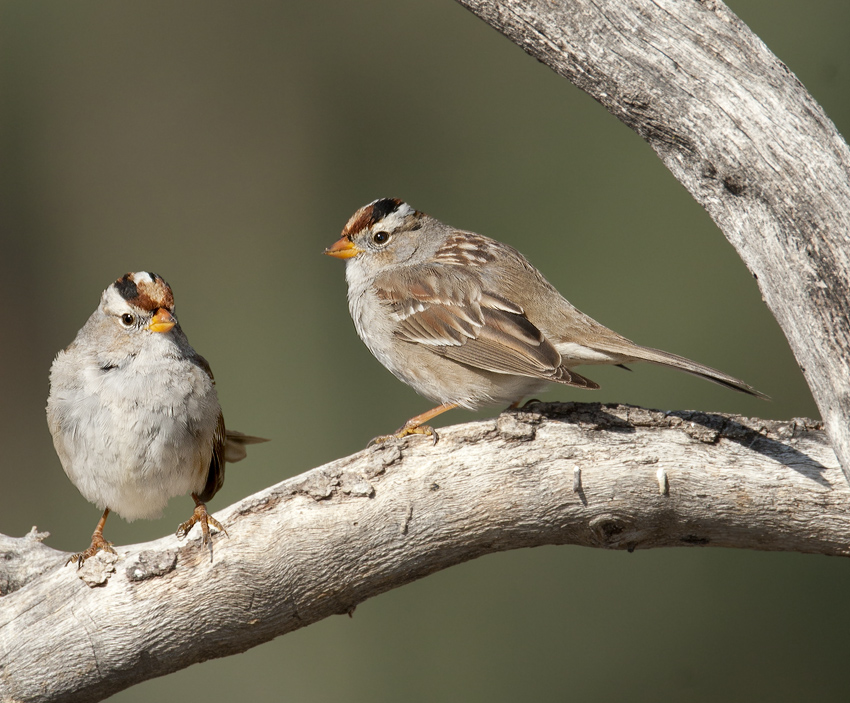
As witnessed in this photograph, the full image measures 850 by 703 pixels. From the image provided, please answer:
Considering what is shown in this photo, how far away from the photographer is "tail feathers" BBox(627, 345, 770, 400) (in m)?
2.52

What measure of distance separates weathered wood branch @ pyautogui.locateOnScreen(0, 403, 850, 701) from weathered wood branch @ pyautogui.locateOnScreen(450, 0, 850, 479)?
37cm

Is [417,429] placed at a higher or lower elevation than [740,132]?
lower

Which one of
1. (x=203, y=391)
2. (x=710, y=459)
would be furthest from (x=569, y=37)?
(x=203, y=391)

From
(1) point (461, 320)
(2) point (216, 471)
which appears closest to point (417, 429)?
(1) point (461, 320)

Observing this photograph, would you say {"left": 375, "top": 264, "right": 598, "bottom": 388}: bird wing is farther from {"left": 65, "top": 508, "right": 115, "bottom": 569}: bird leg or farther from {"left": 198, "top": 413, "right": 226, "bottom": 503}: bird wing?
{"left": 65, "top": 508, "right": 115, "bottom": 569}: bird leg

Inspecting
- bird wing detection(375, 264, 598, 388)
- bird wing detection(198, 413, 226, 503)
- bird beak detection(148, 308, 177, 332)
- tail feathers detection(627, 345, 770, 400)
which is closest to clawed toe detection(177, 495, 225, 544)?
bird wing detection(198, 413, 226, 503)

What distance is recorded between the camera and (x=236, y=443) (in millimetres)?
3439

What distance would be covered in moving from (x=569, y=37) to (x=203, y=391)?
161 centimetres

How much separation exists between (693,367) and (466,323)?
88 cm

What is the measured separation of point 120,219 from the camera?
659 cm

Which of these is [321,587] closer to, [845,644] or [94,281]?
[845,644]

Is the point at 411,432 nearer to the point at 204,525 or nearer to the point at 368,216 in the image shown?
the point at 204,525

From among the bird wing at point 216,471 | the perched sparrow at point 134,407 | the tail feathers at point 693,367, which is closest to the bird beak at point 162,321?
the perched sparrow at point 134,407

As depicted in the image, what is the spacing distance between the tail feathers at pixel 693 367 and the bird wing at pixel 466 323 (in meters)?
0.22
